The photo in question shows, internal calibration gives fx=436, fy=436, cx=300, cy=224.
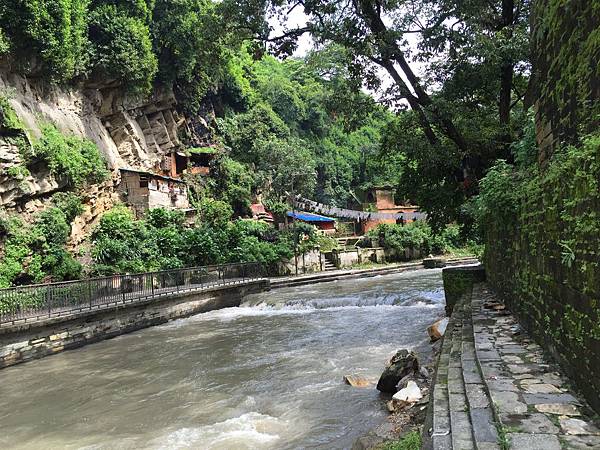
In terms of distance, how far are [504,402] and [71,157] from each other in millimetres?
22146

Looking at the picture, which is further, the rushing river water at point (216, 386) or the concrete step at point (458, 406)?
the rushing river water at point (216, 386)

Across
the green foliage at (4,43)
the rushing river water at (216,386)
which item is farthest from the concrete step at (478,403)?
the green foliage at (4,43)

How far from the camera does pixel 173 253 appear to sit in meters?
23.3

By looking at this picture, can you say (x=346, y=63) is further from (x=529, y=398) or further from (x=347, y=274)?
(x=347, y=274)

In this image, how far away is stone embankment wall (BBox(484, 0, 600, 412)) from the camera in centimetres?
353

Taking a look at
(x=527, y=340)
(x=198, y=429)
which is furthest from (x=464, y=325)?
(x=198, y=429)

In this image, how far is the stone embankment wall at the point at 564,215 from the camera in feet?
11.6

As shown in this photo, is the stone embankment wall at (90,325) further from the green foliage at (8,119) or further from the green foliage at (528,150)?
the green foliage at (528,150)

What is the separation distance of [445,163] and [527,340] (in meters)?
8.45

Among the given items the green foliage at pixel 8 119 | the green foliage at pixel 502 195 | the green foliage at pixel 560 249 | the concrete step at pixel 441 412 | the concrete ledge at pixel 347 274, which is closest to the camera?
the concrete step at pixel 441 412

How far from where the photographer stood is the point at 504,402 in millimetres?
3703

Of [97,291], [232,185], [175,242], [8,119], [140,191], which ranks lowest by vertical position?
[97,291]

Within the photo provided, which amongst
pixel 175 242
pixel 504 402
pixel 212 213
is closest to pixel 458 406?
pixel 504 402

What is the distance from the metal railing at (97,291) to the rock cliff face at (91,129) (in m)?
6.31
